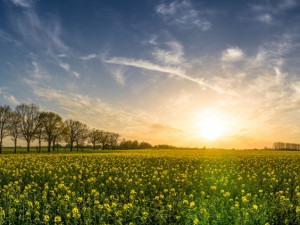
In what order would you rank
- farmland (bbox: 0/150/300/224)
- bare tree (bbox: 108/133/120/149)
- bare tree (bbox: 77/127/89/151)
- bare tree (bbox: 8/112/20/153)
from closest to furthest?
farmland (bbox: 0/150/300/224)
bare tree (bbox: 8/112/20/153)
bare tree (bbox: 77/127/89/151)
bare tree (bbox: 108/133/120/149)

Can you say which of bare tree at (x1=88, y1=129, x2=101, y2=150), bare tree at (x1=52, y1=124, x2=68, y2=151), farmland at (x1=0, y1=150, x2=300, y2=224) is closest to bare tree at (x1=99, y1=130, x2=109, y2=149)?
bare tree at (x1=88, y1=129, x2=101, y2=150)

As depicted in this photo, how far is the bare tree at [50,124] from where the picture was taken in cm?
6278

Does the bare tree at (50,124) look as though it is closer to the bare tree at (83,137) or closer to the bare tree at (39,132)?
the bare tree at (39,132)

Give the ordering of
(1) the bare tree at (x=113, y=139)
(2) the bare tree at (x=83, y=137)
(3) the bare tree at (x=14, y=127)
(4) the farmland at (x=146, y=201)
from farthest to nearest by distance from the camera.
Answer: (1) the bare tree at (x=113, y=139)
(2) the bare tree at (x=83, y=137)
(3) the bare tree at (x=14, y=127)
(4) the farmland at (x=146, y=201)

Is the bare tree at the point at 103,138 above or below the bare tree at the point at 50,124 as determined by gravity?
below

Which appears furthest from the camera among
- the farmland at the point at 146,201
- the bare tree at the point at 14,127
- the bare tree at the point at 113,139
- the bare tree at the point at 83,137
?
the bare tree at the point at 113,139

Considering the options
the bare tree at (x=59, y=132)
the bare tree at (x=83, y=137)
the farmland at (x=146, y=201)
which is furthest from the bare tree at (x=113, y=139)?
the farmland at (x=146, y=201)

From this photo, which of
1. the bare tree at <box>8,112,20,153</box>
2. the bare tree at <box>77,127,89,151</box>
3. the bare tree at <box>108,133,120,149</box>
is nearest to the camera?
the bare tree at <box>8,112,20,153</box>

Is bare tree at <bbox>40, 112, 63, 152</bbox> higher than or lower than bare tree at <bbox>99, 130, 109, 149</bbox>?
higher

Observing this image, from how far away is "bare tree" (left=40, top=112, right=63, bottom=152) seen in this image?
2472 inches

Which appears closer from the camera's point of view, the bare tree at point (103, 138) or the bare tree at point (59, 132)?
the bare tree at point (59, 132)

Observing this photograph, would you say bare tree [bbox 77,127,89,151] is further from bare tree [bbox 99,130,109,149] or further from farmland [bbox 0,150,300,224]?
farmland [bbox 0,150,300,224]

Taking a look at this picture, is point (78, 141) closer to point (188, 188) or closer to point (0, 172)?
point (0, 172)

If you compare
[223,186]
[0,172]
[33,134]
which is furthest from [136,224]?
[33,134]
